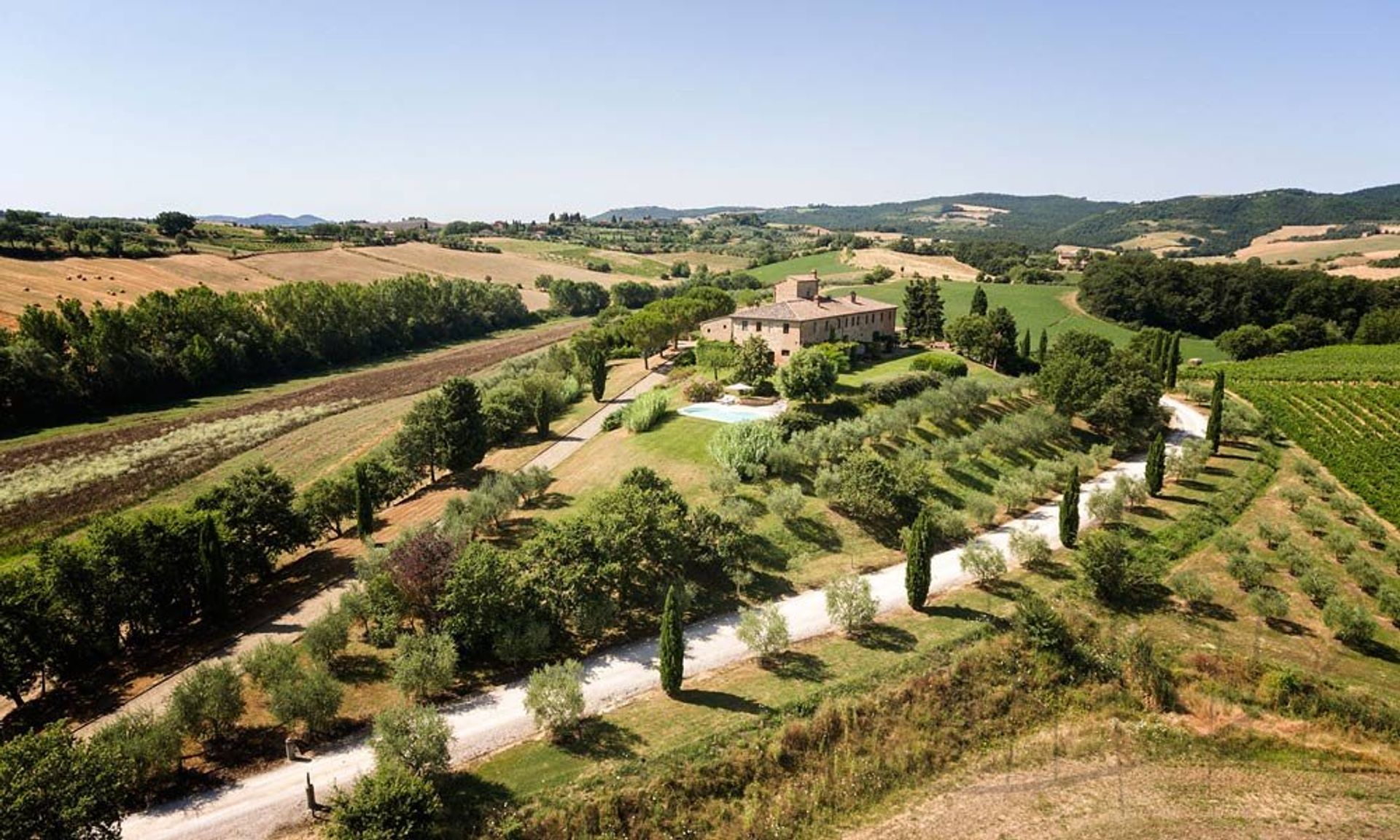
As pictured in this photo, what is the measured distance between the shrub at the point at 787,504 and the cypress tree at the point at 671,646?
1470cm

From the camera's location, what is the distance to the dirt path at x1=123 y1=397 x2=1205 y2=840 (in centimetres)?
2053

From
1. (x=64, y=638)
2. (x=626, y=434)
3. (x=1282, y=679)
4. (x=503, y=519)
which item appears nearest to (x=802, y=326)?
(x=626, y=434)

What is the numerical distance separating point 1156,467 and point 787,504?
25607 millimetres

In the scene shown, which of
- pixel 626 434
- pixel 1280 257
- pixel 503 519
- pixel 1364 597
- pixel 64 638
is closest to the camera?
pixel 64 638

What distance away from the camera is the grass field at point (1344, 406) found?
47031mm

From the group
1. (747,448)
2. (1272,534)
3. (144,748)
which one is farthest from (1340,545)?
(144,748)

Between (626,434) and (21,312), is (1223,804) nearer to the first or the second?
(626,434)

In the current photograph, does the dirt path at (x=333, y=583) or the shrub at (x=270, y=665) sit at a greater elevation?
the shrub at (x=270, y=665)

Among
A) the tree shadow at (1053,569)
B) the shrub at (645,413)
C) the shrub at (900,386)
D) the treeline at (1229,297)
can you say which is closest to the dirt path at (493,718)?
the tree shadow at (1053,569)

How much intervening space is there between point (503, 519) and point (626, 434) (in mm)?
15191

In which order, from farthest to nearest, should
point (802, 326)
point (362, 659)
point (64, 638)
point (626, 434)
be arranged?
point (802, 326), point (626, 434), point (362, 659), point (64, 638)

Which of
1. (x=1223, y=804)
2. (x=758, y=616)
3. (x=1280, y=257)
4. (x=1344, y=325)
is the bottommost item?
(x=1223, y=804)

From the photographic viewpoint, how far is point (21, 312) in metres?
78.5

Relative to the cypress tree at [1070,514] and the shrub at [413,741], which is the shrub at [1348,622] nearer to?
the cypress tree at [1070,514]
